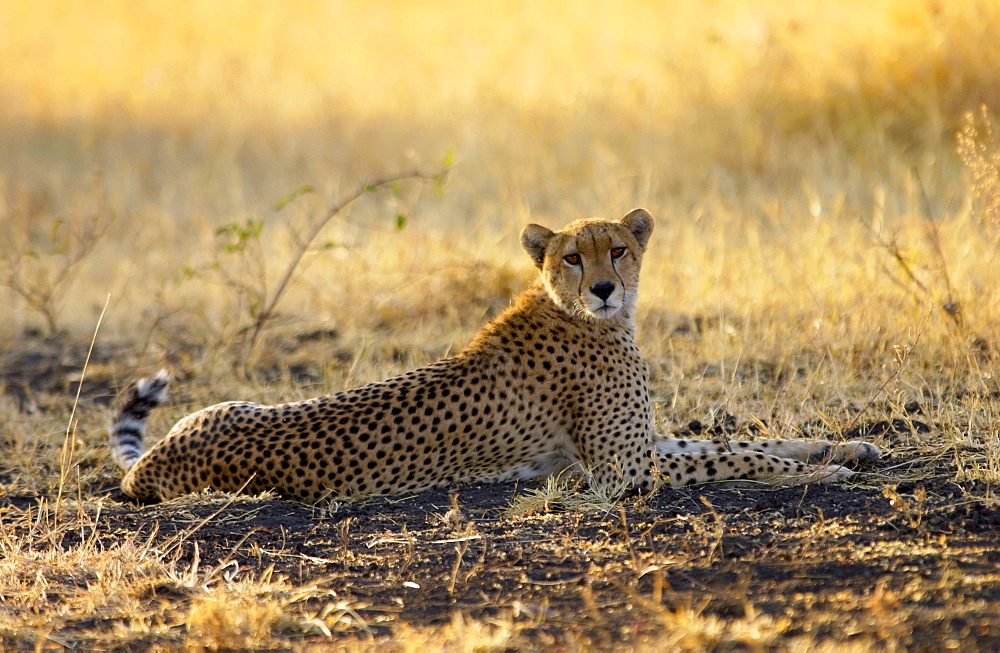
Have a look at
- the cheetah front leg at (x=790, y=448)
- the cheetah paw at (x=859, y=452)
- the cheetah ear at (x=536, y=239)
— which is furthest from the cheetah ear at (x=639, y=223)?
the cheetah paw at (x=859, y=452)

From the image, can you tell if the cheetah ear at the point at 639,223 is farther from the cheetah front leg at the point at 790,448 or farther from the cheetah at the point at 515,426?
the cheetah front leg at the point at 790,448

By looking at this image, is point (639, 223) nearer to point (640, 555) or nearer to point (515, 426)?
point (515, 426)

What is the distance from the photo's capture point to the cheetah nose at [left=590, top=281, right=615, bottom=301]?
3.96 m

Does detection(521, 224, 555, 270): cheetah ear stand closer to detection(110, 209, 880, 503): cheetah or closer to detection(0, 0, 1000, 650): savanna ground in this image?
detection(110, 209, 880, 503): cheetah

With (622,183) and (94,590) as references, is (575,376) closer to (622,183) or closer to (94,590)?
(94,590)

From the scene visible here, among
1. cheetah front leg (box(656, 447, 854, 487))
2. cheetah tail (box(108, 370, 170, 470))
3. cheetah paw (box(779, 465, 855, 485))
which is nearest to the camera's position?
cheetah paw (box(779, 465, 855, 485))

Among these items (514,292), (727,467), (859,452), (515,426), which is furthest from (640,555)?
(514,292)

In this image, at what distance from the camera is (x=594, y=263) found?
4.03 meters

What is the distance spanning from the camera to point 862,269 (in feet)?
17.8

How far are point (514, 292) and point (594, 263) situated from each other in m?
2.09

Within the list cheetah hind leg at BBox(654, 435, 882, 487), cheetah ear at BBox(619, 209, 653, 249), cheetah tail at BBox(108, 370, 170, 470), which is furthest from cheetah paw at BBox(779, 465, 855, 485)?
cheetah tail at BBox(108, 370, 170, 470)

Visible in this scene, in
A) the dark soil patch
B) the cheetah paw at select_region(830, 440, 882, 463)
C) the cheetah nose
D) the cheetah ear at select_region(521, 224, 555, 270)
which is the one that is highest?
the cheetah ear at select_region(521, 224, 555, 270)

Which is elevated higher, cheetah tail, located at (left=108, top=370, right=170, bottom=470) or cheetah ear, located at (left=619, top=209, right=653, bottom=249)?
cheetah ear, located at (left=619, top=209, right=653, bottom=249)

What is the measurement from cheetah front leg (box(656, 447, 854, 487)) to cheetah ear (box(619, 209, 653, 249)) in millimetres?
848
